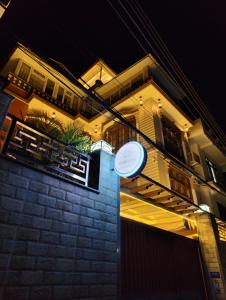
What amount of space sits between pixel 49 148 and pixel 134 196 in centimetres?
365

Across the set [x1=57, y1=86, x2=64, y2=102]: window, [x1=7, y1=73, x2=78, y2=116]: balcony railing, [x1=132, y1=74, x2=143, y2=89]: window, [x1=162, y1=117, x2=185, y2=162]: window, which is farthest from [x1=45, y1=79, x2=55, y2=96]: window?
[x1=162, y1=117, x2=185, y2=162]: window

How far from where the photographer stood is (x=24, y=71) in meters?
13.4

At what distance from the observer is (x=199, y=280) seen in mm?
8719

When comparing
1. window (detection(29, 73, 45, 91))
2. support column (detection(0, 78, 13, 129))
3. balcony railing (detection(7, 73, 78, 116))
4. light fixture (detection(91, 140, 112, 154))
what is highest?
window (detection(29, 73, 45, 91))

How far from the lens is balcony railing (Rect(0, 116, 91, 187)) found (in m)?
4.25

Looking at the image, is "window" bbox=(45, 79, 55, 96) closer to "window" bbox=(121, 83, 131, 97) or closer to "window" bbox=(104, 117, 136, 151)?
"window" bbox=(104, 117, 136, 151)

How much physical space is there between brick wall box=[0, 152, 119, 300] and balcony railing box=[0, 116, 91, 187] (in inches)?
11.6

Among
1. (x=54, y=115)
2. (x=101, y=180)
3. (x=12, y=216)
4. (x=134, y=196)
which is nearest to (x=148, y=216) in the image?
(x=134, y=196)

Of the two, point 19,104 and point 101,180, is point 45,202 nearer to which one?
point 101,180

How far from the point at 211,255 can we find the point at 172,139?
22.0ft

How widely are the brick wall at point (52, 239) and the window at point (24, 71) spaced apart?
35.5 ft

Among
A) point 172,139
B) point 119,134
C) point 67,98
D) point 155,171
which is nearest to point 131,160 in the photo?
point 155,171

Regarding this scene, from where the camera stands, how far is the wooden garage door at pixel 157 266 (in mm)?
5844

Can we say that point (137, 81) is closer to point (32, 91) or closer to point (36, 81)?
point (36, 81)
